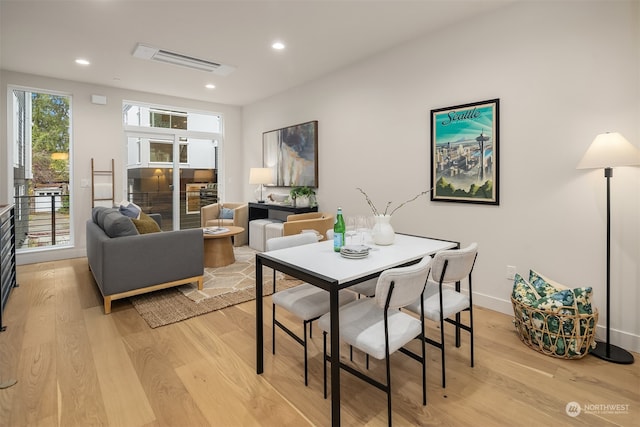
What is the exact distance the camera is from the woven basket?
2230 millimetres

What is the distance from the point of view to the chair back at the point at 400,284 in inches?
61.6

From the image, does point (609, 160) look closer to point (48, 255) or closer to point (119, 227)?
point (119, 227)

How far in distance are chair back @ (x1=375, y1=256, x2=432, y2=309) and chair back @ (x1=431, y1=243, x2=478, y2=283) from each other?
0.94 feet

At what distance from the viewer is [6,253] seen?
3322 mm

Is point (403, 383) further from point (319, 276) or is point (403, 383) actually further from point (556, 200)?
point (556, 200)

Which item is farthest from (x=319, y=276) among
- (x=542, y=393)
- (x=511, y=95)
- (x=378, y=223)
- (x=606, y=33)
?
(x=606, y=33)

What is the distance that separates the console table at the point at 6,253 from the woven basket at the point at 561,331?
417 cm

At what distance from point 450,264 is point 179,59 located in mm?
4102

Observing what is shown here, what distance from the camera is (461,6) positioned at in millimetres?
2969

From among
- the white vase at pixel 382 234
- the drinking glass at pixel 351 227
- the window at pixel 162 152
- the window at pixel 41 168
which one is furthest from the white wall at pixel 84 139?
the white vase at pixel 382 234

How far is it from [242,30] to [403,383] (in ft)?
11.5

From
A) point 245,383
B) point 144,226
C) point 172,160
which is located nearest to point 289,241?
point 245,383

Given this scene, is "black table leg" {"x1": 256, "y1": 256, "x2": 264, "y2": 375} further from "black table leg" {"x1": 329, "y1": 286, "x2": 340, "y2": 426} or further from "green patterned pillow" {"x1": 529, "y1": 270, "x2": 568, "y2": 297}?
"green patterned pillow" {"x1": 529, "y1": 270, "x2": 568, "y2": 297}

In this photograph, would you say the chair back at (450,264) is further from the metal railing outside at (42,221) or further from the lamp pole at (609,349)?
the metal railing outside at (42,221)
